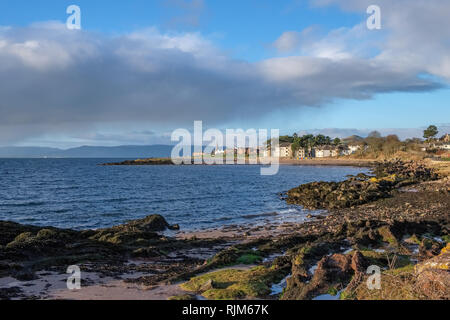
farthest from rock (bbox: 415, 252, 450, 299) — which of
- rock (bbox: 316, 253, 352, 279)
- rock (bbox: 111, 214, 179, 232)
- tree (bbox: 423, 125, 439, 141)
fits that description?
tree (bbox: 423, 125, 439, 141)

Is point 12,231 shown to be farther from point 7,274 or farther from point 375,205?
point 375,205

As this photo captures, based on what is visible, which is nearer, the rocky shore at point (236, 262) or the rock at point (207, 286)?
the rocky shore at point (236, 262)

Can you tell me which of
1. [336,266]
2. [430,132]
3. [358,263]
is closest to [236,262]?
[336,266]

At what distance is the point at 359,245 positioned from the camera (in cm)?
1734

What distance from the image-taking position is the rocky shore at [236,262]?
11203mm

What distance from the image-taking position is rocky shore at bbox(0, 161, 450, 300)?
1120cm

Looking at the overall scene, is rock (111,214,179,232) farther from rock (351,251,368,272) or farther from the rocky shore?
rock (351,251,368,272)

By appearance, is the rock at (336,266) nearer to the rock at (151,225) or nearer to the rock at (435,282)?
the rock at (435,282)

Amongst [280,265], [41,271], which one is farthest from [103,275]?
[280,265]

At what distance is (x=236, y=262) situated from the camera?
619 inches

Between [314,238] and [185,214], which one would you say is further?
[185,214]

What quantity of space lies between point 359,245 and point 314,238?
3.22 m

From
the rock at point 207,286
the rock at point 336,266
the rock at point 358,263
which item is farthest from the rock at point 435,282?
the rock at point 207,286
